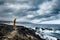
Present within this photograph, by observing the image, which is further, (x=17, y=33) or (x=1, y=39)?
(x=17, y=33)

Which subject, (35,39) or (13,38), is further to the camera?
(35,39)

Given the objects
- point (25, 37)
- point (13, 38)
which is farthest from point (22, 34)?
point (13, 38)

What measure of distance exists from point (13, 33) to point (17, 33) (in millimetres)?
602

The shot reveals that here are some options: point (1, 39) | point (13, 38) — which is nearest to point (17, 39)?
point (13, 38)

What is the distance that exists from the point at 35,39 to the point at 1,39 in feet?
18.0

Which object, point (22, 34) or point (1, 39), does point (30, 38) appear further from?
point (1, 39)

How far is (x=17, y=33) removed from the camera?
80.3 feet

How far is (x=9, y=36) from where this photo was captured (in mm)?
23344

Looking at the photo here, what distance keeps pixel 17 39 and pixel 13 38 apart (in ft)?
2.00

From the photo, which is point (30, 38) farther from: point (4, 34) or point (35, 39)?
point (4, 34)

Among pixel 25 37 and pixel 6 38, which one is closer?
pixel 6 38

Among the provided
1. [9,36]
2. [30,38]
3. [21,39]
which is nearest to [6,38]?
[9,36]

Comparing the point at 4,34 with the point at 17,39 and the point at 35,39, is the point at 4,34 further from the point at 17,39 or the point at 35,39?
the point at 35,39

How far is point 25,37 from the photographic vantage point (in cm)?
2455
